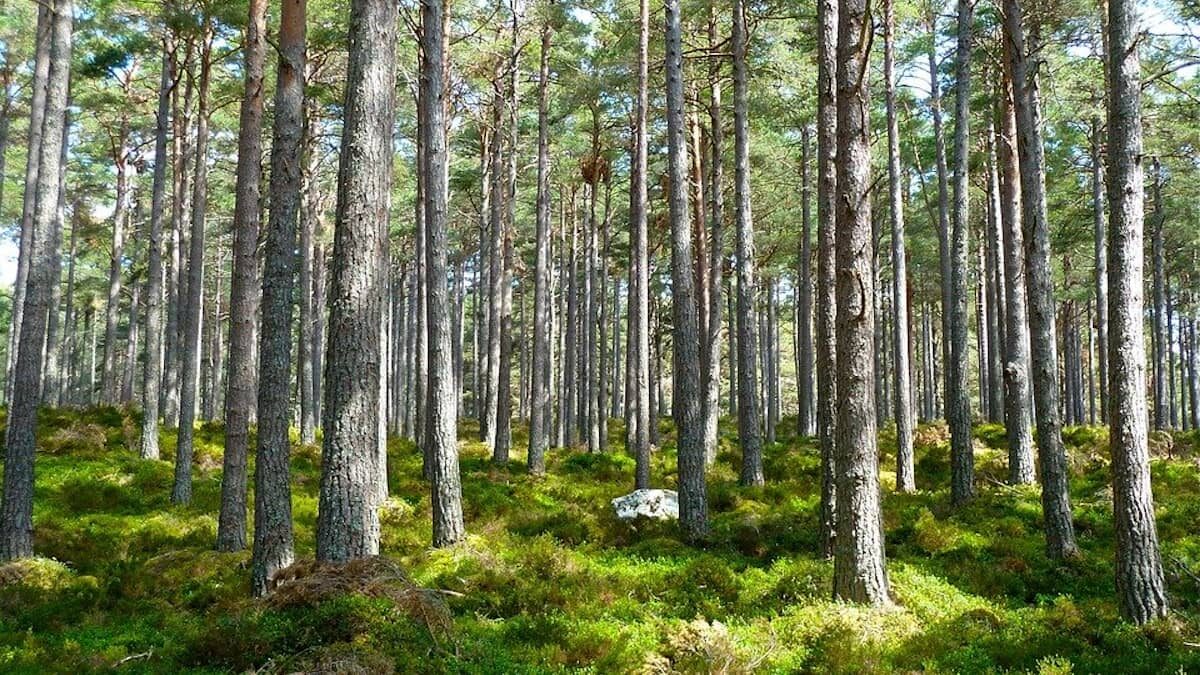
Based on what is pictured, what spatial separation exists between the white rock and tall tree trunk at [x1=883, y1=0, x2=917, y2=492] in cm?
452

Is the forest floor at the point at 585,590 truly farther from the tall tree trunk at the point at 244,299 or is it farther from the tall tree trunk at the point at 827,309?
the tall tree trunk at the point at 244,299

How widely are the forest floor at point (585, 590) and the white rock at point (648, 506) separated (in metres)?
0.31

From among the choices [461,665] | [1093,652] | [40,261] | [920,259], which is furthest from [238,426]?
[920,259]

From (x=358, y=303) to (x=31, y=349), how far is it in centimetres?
562

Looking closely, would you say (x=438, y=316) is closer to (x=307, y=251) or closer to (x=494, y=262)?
(x=494, y=262)

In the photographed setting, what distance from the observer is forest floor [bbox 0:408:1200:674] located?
19.2 feet

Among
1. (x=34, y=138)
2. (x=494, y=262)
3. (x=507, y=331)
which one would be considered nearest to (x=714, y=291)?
(x=507, y=331)

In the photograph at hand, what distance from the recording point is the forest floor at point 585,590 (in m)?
5.84

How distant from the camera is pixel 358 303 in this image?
21.5ft

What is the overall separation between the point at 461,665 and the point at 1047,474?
26.0ft

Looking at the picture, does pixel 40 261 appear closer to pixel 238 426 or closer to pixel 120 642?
pixel 238 426

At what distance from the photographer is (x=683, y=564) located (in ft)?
30.7

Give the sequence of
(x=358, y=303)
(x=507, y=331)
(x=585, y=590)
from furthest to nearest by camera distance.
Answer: (x=507, y=331)
(x=585, y=590)
(x=358, y=303)

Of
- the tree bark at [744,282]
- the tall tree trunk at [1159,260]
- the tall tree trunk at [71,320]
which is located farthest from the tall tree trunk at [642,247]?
the tall tree trunk at [71,320]
